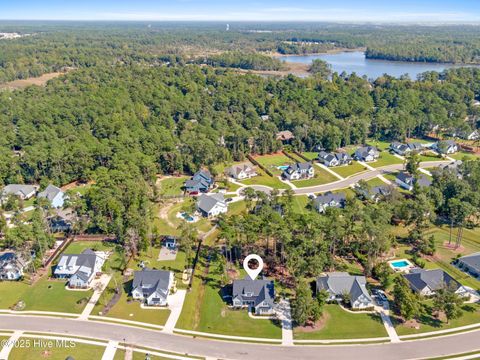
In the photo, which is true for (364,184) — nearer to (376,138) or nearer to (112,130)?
(376,138)

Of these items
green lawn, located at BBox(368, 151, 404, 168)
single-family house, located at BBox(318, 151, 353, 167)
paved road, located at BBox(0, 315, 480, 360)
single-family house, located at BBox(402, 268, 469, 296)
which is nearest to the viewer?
paved road, located at BBox(0, 315, 480, 360)

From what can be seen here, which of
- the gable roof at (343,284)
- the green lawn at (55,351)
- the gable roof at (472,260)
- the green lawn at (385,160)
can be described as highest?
the gable roof at (343,284)

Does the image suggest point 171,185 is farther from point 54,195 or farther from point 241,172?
point 54,195

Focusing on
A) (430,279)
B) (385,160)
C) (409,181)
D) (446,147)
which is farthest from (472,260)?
(446,147)

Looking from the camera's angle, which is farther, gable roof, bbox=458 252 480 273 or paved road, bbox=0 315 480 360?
gable roof, bbox=458 252 480 273

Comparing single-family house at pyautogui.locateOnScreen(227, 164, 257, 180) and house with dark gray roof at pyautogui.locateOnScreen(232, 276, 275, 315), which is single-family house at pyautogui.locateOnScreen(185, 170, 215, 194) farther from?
house with dark gray roof at pyautogui.locateOnScreen(232, 276, 275, 315)

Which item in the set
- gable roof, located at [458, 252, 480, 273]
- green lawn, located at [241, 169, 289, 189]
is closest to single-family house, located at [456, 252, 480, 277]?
gable roof, located at [458, 252, 480, 273]

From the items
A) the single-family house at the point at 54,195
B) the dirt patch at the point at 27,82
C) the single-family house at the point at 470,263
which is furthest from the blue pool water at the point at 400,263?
the dirt patch at the point at 27,82

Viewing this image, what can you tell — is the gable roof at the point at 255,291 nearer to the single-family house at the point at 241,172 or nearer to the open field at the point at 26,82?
the single-family house at the point at 241,172
